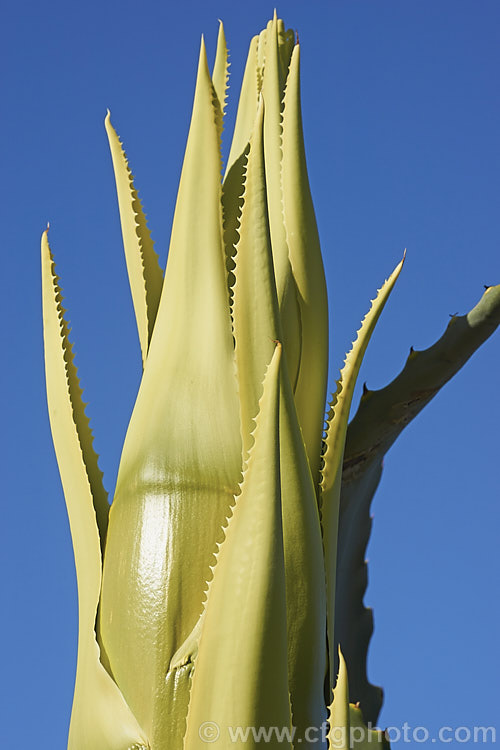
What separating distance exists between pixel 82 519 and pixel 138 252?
263 millimetres

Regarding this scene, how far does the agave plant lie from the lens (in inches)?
23.5

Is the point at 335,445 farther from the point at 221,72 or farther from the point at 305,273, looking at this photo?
the point at 221,72

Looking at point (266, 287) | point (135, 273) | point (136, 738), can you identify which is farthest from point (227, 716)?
point (135, 273)

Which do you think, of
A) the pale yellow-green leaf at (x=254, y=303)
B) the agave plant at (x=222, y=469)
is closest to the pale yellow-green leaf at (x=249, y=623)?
the agave plant at (x=222, y=469)

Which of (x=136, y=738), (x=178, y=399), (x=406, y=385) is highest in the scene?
(x=406, y=385)

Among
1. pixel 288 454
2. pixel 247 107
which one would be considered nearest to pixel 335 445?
pixel 288 454

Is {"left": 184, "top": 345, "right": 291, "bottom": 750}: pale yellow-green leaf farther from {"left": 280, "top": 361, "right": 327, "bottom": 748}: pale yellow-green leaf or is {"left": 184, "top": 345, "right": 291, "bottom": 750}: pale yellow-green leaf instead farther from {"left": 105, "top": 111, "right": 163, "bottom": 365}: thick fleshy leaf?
{"left": 105, "top": 111, "right": 163, "bottom": 365}: thick fleshy leaf

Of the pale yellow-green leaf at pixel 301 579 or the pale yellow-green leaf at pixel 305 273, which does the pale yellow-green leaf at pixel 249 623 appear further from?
the pale yellow-green leaf at pixel 305 273

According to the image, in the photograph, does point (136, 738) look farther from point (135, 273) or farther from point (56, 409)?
point (135, 273)

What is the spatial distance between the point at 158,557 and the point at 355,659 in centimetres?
37

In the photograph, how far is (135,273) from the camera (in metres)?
0.87

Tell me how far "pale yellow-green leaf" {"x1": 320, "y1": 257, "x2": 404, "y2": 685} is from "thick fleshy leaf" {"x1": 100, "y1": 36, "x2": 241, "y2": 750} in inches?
3.4

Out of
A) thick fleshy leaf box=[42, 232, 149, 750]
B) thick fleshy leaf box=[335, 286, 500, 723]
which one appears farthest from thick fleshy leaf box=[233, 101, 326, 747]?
thick fleshy leaf box=[335, 286, 500, 723]

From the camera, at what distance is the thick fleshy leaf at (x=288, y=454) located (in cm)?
66
